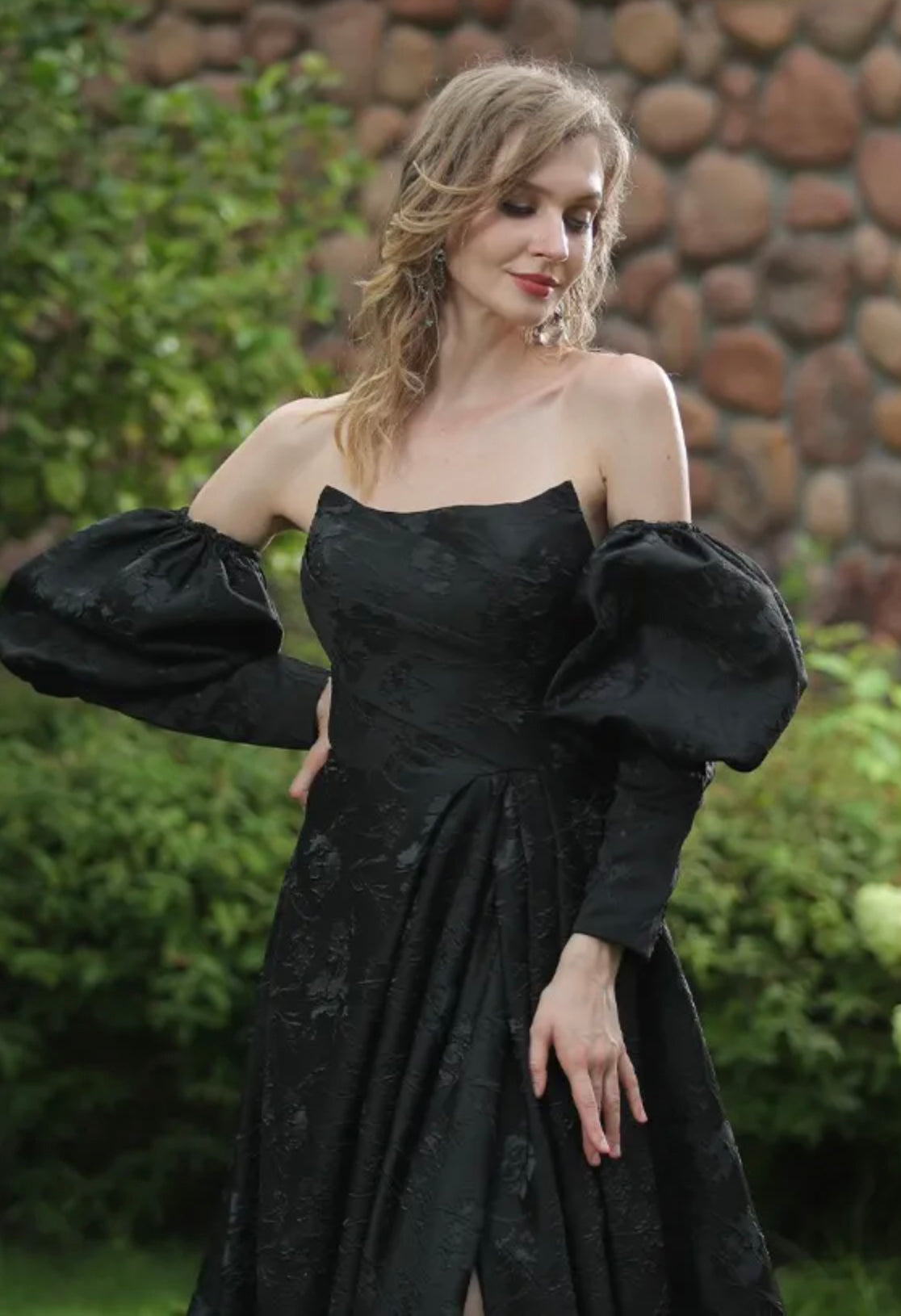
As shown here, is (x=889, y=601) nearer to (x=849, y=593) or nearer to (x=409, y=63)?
(x=849, y=593)

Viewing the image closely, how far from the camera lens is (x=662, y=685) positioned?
7.75 feet

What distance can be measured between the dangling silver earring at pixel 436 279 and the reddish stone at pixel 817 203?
3654 millimetres

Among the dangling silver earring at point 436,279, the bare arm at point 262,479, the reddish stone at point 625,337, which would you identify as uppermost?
the dangling silver earring at point 436,279

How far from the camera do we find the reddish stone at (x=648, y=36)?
623 cm

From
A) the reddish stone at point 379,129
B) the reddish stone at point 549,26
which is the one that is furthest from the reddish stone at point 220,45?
the reddish stone at point 549,26

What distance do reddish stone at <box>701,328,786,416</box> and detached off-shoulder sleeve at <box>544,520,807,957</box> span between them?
→ 12.8 ft

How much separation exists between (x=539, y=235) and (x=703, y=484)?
3910 mm

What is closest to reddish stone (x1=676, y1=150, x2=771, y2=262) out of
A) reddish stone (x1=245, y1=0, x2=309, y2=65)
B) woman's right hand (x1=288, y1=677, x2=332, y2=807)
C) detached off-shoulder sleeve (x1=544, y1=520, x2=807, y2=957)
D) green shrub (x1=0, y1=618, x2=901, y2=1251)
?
reddish stone (x1=245, y1=0, x2=309, y2=65)

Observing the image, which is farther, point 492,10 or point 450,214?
point 492,10

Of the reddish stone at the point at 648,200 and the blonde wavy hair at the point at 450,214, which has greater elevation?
the blonde wavy hair at the point at 450,214

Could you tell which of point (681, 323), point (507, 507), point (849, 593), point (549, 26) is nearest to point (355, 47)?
point (549, 26)

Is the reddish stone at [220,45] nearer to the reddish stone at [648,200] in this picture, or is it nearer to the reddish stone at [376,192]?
the reddish stone at [376,192]

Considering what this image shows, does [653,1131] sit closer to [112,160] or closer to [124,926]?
[124,926]

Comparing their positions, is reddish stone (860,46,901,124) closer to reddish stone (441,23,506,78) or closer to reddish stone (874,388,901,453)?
reddish stone (874,388,901,453)
